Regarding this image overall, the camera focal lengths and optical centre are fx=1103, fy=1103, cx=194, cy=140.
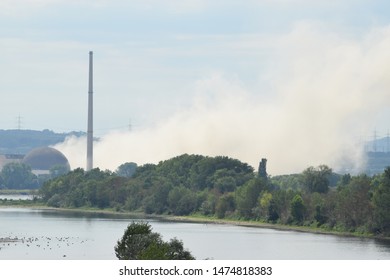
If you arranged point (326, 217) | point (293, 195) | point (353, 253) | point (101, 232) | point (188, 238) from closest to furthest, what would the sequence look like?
point (353, 253), point (188, 238), point (101, 232), point (326, 217), point (293, 195)

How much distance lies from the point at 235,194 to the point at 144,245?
86.4 meters

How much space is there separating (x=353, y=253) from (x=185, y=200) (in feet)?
239

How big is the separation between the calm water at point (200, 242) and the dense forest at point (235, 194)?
583 centimetres

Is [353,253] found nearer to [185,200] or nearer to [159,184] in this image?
[185,200]

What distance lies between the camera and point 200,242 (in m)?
93.7

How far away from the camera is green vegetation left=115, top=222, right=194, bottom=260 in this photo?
2072 inches

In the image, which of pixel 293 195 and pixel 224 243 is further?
pixel 293 195

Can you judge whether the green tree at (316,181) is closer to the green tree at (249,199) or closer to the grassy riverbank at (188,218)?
the green tree at (249,199)

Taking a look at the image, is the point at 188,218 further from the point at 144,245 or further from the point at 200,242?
the point at 144,245

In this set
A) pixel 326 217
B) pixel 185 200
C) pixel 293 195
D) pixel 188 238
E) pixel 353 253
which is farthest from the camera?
pixel 185 200

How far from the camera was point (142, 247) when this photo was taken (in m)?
59.2

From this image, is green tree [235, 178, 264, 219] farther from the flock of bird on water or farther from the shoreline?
the flock of bird on water

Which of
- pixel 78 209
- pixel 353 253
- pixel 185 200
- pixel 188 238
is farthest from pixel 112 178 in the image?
pixel 353 253

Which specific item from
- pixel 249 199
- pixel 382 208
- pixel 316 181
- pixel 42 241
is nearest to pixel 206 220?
pixel 249 199
